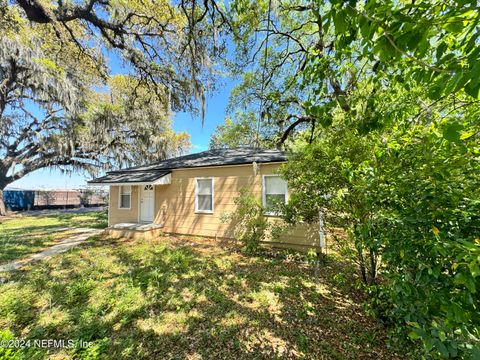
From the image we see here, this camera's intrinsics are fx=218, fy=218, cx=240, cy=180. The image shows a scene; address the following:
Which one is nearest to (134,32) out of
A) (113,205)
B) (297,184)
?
(297,184)

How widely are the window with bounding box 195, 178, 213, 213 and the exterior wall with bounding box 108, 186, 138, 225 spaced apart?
3528mm

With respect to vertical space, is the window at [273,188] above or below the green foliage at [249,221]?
above

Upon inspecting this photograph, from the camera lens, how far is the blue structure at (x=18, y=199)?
1814cm

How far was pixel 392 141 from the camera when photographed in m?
2.45

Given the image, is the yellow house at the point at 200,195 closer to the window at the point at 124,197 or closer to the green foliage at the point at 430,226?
the window at the point at 124,197

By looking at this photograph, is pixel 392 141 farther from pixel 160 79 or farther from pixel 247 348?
pixel 160 79

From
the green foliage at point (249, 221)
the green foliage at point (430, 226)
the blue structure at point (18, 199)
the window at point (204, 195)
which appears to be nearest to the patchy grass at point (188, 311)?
the green foliage at point (430, 226)

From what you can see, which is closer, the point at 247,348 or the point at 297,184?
the point at 247,348

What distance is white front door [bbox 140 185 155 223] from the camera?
9.87m

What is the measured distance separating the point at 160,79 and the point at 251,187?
4199 mm

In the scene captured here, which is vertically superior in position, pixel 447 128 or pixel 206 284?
pixel 447 128

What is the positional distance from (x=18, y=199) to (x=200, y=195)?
20.1m

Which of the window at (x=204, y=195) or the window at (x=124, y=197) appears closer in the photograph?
the window at (x=204, y=195)

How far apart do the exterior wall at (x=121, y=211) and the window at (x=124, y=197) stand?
0.17 m
